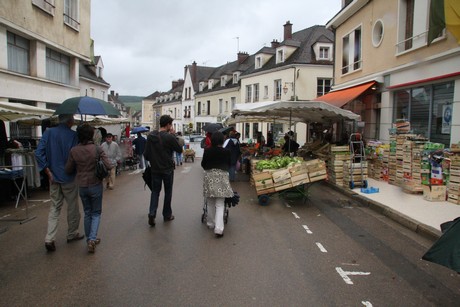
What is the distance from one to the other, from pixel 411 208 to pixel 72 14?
19363mm

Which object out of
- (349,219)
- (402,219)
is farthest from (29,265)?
(402,219)

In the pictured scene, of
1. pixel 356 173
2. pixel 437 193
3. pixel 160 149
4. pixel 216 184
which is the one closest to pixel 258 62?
pixel 356 173

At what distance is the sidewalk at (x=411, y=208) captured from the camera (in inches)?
261

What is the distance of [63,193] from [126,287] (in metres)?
2.16

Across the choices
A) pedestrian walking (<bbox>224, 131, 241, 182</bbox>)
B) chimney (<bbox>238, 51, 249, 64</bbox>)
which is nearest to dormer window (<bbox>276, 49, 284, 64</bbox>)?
chimney (<bbox>238, 51, 249, 64</bbox>)

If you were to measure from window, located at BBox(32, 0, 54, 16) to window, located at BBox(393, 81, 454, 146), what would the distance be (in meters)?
15.5

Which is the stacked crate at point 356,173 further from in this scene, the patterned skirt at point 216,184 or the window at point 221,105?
the window at point 221,105

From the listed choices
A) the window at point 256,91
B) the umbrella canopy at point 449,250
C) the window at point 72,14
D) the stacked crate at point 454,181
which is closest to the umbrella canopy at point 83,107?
the umbrella canopy at point 449,250

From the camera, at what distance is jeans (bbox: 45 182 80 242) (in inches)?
208

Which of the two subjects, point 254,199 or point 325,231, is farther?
point 254,199

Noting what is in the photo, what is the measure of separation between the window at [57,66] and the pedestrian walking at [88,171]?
1522 cm

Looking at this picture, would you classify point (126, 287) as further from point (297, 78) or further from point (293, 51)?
point (293, 51)

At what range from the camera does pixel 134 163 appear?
59.5 ft

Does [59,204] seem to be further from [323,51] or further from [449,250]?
[323,51]
